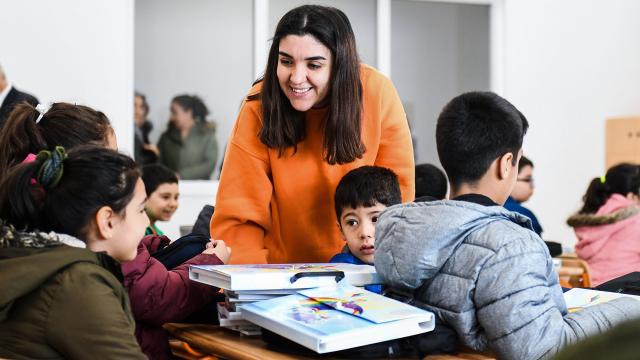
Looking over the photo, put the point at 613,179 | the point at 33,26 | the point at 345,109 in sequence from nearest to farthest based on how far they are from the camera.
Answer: the point at 345,109 → the point at 613,179 → the point at 33,26

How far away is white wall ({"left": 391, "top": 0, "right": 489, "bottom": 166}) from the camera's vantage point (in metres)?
6.98

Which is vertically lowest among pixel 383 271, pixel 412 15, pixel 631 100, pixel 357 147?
pixel 383 271

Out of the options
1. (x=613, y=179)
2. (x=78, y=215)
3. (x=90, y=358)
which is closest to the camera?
(x=90, y=358)

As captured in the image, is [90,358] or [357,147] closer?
[90,358]

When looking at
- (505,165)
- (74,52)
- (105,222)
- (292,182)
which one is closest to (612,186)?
(292,182)

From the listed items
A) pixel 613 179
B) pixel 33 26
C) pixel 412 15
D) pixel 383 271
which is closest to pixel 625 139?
pixel 412 15

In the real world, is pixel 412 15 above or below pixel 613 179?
above

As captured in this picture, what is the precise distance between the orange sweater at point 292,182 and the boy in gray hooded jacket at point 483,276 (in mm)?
560

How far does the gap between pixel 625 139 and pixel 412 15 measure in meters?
2.20

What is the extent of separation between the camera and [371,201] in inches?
85.3

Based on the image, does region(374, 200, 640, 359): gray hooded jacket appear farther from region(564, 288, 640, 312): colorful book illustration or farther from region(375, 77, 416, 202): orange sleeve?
region(375, 77, 416, 202): orange sleeve

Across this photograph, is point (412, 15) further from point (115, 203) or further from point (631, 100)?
point (115, 203)

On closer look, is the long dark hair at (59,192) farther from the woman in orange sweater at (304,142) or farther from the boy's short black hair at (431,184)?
the boy's short black hair at (431,184)

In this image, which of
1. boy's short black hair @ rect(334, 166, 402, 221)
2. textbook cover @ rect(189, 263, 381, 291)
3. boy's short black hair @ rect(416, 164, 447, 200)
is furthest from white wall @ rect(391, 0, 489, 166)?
textbook cover @ rect(189, 263, 381, 291)
